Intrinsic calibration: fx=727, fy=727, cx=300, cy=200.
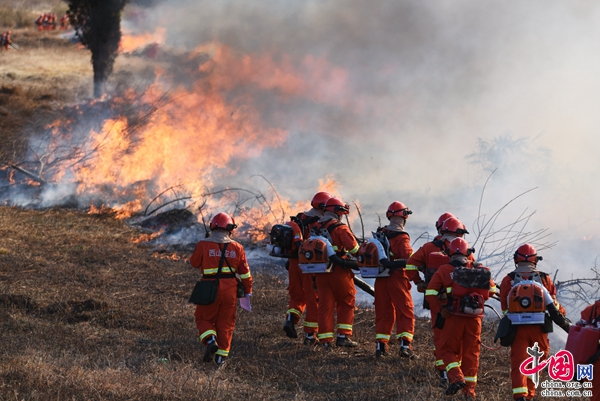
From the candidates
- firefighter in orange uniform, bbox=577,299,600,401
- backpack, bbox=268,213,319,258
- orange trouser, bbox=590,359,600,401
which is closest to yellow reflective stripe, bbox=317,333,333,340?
backpack, bbox=268,213,319,258

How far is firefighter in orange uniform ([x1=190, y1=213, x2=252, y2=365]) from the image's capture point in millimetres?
8711

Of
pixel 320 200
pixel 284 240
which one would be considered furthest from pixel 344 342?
pixel 320 200

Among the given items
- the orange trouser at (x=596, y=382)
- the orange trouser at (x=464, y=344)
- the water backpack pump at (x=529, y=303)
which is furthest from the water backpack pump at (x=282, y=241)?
the orange trouser at (x=596, y=382)

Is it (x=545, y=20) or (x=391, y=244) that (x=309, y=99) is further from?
(x=391, y=244)

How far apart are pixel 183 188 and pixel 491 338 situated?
10.6 meters

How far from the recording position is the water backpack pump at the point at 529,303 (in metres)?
7.23

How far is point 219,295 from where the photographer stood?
8719 mm

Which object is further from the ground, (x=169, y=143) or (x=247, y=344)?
(x=169, y=143)

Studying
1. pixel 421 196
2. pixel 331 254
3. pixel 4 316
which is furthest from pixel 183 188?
pixel 331 254

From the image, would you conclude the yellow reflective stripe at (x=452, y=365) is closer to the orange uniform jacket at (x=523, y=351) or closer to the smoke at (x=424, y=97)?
the orange uniform jacket at (x=523, y=351)

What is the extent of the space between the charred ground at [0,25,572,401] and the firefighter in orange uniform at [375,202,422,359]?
0.93ft

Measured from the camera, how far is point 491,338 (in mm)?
10852

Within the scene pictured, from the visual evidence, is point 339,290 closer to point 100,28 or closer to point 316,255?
point 316,255

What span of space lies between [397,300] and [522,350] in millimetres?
2229
